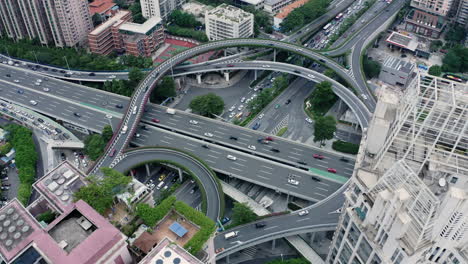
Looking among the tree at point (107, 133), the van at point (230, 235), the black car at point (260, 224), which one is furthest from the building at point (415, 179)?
the tree at point (107, 133)

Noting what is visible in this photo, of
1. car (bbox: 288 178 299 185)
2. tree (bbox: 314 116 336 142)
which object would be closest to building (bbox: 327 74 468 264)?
car (bbox: 288 178 299 185)

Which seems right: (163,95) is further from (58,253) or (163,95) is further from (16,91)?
(58,253)

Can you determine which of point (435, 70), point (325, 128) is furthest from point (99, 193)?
point (435, 70)

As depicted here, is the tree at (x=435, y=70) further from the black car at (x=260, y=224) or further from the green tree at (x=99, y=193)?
the green tree at (x=99, y=193)

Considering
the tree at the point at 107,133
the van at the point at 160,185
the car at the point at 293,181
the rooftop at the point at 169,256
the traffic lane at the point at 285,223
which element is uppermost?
the rooftop at the point at 169,256

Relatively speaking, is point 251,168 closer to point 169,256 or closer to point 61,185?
point 61,185

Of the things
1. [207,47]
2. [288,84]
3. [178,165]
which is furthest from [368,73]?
[178,165]
